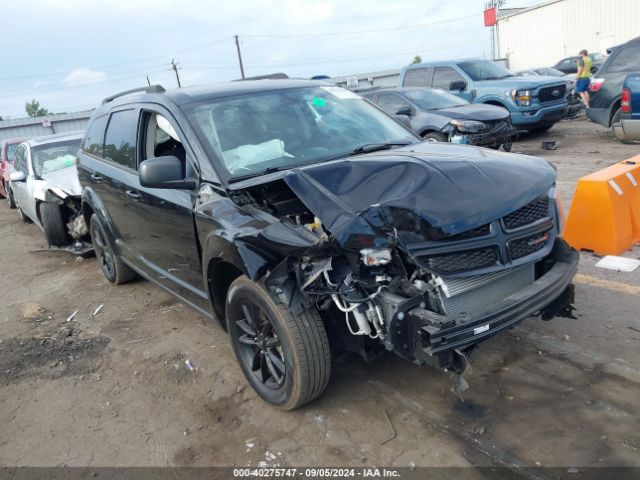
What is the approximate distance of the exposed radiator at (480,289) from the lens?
259cm

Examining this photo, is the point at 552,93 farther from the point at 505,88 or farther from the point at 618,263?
the point at 618,263

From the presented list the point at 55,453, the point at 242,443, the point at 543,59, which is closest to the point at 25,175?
the point at 55,453

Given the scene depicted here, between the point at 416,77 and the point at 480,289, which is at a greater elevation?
the point at 416,77

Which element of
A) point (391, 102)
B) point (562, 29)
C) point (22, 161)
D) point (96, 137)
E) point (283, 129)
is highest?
point (562, 29)

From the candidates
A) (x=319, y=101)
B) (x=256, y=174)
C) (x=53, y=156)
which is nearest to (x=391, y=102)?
(x=53, y=156)

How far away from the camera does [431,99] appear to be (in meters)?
11.0

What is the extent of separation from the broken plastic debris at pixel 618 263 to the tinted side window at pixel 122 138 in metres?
4.19

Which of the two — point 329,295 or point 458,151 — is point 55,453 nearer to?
point 329,295

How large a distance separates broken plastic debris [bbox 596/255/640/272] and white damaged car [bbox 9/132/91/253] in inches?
245

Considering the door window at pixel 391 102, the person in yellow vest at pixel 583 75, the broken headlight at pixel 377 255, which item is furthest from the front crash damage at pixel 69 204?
the person in yellow vest at pixel 583 75

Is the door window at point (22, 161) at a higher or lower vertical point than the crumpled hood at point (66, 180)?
higher

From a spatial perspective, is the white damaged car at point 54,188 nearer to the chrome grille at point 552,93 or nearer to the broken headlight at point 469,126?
the broken headlight at point 469,126

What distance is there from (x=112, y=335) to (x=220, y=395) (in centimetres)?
169

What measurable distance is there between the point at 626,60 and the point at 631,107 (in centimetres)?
155
